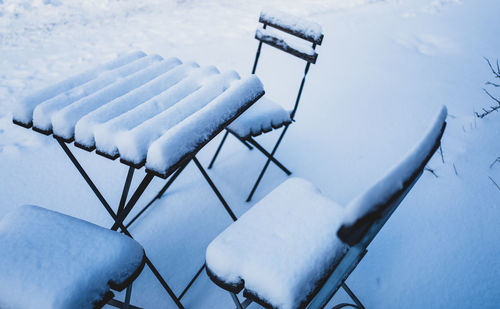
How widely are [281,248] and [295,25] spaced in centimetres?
145

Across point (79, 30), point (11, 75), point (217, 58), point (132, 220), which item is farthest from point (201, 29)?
point (132, 220)

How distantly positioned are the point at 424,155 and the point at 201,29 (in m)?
3.88

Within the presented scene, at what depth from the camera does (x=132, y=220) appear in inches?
74.5

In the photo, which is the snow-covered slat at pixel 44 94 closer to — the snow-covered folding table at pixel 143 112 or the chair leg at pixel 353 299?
the snow-covered folding table at pixel 143 112

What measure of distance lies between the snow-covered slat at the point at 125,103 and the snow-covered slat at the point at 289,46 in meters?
0.76

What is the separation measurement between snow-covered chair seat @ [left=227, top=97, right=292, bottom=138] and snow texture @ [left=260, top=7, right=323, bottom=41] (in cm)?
49

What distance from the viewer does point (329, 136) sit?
269 centimetres

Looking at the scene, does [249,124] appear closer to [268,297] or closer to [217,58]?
[268,297]

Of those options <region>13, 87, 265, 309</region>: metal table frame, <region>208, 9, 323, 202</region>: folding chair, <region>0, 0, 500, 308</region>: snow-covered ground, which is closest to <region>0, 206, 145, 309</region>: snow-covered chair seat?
<region>13, 87, 265, 309</region>: metal table frame

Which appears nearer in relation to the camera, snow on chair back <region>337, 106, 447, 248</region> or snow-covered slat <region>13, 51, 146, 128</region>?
snow on chair back <region>337, 106, 447, 248</region>

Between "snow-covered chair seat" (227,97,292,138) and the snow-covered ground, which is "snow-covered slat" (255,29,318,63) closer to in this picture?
"snow-covered chair seat" (227,97,292,138)

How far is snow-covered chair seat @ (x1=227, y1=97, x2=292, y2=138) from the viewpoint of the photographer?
1768 millimetres

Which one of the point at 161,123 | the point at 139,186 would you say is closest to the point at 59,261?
the point at 139,186

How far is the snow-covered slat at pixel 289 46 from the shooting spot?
1912mm
